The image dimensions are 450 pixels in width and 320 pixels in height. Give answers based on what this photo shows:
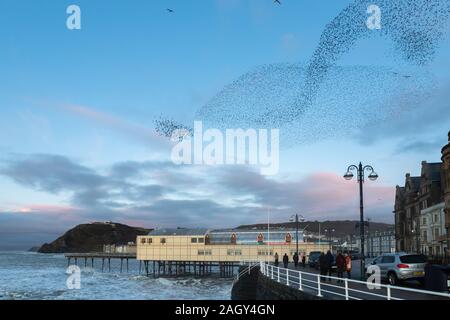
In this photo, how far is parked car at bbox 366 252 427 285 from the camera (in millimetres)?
26703

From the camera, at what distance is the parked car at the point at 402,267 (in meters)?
26.7

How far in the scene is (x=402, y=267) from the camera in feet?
88.2

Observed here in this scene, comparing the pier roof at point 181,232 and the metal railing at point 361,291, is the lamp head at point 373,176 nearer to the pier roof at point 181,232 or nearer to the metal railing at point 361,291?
the metal railing at point 361,291

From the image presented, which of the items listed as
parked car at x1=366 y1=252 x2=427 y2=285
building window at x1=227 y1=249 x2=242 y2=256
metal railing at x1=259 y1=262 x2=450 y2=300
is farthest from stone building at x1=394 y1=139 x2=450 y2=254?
metal railing at x1=259 y1=262 x2=450 y2=300

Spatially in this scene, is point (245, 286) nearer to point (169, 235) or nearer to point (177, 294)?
point (177, 294)

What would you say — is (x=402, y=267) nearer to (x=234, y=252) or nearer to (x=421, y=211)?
(x=234, y=252)

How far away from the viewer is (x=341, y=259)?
31.1 m

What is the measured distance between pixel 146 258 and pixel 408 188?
55652 millimetres

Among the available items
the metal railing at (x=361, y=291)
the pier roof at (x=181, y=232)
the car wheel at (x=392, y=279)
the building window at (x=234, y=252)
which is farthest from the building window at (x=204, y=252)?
the car wheel at (x=392, y=279)

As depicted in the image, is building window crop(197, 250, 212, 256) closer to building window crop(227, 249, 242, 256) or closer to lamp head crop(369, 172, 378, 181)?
building window crop(227, 249, 242, 256)

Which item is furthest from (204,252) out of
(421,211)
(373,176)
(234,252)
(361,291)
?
(361,291)
